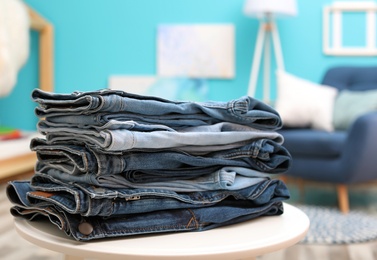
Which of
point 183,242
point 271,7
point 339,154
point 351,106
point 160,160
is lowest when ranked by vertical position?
point 339,154

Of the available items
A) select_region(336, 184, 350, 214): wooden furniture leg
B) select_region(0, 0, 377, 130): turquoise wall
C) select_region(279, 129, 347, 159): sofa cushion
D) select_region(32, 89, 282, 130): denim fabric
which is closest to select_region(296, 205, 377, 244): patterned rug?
select_region(336, 184, 350, 214): wooden furniture leg

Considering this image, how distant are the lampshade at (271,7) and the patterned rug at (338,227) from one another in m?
1.47

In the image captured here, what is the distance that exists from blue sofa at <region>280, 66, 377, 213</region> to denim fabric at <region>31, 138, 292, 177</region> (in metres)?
1.71

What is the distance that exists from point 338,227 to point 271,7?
178 cm

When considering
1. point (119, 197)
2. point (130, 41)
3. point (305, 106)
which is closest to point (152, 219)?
point (119, 197)

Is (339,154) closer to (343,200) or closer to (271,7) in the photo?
(343,200)

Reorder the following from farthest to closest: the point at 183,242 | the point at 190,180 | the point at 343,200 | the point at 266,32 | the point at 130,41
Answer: the point at 130,41
the point at 266,32
the point at 343,200
the point at 190,180
the point at 183,242

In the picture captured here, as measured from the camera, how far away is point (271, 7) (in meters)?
3.67

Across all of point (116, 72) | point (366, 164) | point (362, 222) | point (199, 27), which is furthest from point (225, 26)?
point (362, 222)

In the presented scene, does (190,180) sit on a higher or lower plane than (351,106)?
higher

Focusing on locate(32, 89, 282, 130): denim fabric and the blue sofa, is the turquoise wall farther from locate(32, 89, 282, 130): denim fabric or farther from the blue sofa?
locate(32, 89, 282, 130): denim fabric

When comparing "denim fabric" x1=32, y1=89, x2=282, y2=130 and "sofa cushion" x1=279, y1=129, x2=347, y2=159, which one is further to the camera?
"sofa cushion" x1=279, y1=129, x2=347, y2=159

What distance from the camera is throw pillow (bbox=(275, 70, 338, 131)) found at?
3141 millimetres

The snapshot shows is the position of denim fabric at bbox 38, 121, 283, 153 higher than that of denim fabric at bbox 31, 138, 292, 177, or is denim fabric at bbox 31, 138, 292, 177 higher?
denim fabric at bbox 38, 121, 283, 153
